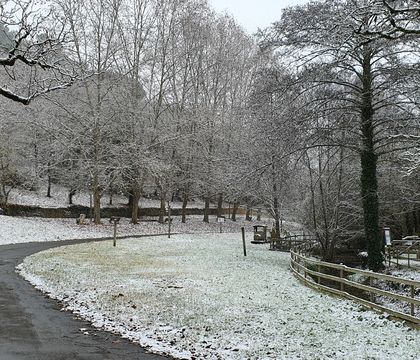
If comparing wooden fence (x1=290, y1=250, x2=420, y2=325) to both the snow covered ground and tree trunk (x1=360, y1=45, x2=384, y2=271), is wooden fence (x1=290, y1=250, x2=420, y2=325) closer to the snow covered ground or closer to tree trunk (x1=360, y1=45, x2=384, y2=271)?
tree trunk (x1=360, y1=45, x2=384, y2=271)

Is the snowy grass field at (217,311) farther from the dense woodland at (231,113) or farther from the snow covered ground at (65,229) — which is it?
the snow covered ground at (65,229)

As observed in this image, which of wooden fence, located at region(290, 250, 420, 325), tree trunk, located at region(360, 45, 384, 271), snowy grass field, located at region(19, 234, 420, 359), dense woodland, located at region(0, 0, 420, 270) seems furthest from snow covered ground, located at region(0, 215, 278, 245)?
tree trunk, located at region(360, 45, 384, 271)

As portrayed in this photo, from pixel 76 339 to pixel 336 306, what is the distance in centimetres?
607

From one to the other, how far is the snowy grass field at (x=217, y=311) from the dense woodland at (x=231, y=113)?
204 inches

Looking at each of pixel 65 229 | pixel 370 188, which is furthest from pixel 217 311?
pixel 65 229

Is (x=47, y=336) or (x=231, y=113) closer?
(x=47, y=336)

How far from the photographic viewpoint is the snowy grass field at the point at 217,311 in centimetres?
755

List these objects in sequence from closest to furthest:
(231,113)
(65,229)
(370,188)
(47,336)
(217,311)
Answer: (47,336)
(217,311)
(370,188)
(65,229)
(231,113)

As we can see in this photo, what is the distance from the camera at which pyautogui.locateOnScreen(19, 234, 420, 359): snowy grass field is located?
24.8 feet

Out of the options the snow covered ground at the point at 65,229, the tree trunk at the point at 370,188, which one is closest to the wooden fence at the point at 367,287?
the tree trunk at the point at 370,188

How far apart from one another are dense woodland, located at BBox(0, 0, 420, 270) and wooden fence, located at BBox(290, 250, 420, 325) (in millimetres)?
2356

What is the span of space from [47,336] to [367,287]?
6775mm

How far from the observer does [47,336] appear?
806 centimetres

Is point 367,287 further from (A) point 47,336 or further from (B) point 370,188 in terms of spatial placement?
(B) point 370,188
